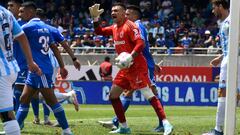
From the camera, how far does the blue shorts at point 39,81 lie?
12023 mm

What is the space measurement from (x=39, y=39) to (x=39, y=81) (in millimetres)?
858

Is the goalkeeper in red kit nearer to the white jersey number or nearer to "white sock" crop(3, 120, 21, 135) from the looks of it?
the white jersey number

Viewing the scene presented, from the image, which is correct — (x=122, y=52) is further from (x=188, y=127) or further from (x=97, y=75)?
(x=97, y=75)

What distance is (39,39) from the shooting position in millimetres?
12492

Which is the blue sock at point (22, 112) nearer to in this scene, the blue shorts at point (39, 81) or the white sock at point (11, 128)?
the blue shorts at point (39, 81)

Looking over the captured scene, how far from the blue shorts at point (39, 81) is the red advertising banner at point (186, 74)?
61.3 ft

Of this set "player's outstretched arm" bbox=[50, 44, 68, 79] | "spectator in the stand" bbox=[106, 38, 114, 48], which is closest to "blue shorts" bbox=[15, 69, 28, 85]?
"player's outstretched arm" bbox=[50, 44, 68, 79]

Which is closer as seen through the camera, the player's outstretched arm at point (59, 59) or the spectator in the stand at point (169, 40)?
the player's outstretched arm at point (59, 59)

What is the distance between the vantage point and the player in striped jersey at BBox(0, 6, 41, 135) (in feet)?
28.3

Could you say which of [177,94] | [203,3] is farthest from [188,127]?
[203,3]

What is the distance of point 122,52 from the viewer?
12.9 m

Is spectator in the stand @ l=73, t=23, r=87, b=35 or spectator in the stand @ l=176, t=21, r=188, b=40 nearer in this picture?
spectator in the stand @ l=176, t=21, r=188, b=40

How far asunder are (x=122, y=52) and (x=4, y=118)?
181 inches

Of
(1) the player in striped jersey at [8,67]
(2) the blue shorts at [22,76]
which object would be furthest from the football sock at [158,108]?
(1) the player in striped jersey at [8,67]
